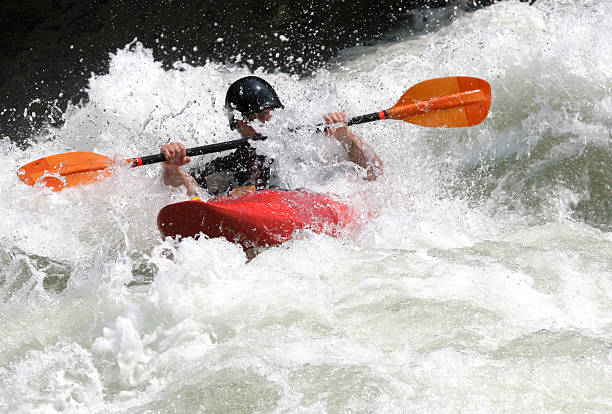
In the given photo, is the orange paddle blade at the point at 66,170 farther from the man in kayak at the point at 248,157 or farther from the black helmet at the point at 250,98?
the black helmet at the point at 250,98

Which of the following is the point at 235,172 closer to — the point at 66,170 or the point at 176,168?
the point at 176,168

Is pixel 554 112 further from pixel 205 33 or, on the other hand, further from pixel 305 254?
pixel 205 33

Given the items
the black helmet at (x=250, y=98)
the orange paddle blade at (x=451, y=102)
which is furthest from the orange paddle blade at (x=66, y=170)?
the orange paddle blade at (x=451, y=102)

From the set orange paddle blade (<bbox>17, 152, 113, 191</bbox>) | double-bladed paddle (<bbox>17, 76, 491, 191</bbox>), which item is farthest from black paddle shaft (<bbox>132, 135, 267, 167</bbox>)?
orange paddle blade (<bbox>17, 152, 113, 191</bbox>)

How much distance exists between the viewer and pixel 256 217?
2758 mm

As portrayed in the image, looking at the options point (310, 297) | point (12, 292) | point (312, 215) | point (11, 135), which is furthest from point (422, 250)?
point (11, 135)

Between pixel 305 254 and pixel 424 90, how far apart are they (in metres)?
1.54

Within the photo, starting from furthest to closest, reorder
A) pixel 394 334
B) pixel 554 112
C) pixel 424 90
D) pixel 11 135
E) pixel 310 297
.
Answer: pixel 11 135 < pixel 554 112 < pixel 424 90 < pixel 310 297 < pixel 394 334

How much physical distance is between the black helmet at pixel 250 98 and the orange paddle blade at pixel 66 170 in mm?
727

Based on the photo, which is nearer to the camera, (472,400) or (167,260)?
(472,400)

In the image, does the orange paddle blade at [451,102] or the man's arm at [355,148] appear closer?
the man's arm at [355,148]

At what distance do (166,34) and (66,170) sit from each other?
3.68 meters

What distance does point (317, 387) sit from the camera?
1.88 metres

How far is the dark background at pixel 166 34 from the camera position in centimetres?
626
